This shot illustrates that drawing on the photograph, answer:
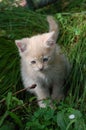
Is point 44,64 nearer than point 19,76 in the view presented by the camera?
Yes

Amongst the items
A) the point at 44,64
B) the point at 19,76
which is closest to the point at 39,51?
the point at 44,64

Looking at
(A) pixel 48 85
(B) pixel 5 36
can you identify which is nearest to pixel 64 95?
(A) pixel 48 85

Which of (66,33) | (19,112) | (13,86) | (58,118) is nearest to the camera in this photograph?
(58,118)

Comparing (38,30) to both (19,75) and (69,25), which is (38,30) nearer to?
(69,25)

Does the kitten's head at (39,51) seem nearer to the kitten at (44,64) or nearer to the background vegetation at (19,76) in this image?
the kitten at (44,64)

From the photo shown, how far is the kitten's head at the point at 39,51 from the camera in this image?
3.58m

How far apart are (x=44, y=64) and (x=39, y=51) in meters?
0.12

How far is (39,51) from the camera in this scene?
3566mm

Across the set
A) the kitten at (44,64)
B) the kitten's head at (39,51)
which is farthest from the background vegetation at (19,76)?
the kitten's head at (39,51)

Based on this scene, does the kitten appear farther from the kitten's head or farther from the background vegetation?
the background vegetation

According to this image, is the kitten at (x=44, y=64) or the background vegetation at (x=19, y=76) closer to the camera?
the background vegetation at (x=19, y=76)

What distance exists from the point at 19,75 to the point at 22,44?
0.73 meters

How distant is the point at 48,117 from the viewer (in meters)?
3.45

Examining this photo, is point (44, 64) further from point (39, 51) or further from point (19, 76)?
point (19, 76)
